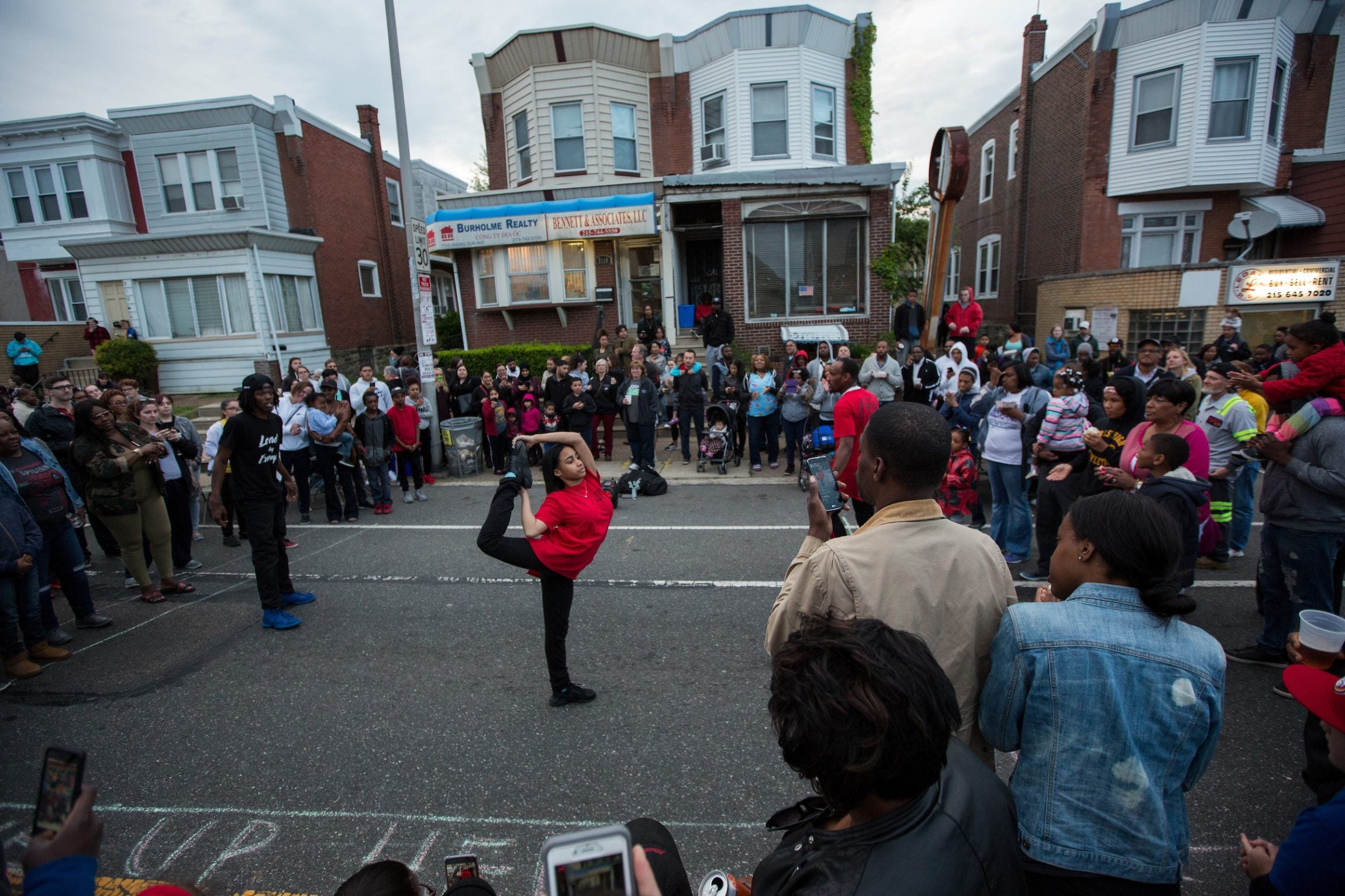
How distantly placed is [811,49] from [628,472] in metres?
14.2

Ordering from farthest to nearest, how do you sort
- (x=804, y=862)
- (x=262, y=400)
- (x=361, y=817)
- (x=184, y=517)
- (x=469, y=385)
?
(x=469, y=385), (x=184, y=517), (x=262, y=400), (x=361, y=817), (x=804, y=862)

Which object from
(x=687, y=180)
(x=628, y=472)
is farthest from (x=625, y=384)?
(x=687, y=180)

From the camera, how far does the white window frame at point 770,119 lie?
701 inches

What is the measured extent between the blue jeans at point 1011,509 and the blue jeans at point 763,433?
4.47 metres

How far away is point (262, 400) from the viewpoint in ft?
18.5

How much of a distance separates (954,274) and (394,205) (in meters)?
23.3

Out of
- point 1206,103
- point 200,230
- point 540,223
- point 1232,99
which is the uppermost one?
point 1232,99

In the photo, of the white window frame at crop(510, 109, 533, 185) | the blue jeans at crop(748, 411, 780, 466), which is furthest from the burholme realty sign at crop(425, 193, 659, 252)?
the blue jeans at crop(748, 411, 780, 466)

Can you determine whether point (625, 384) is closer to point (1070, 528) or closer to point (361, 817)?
point (361, 817)

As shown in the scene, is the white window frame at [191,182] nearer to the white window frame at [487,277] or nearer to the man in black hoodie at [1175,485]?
the white window frame at [487,277]

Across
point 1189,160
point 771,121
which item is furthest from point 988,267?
point 771,121

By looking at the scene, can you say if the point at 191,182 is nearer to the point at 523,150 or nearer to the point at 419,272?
the point at 523,150

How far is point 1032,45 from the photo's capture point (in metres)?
20.3

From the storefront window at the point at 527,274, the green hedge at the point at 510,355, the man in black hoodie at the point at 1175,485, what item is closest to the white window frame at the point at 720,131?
the storefront window at the point at 527,274
